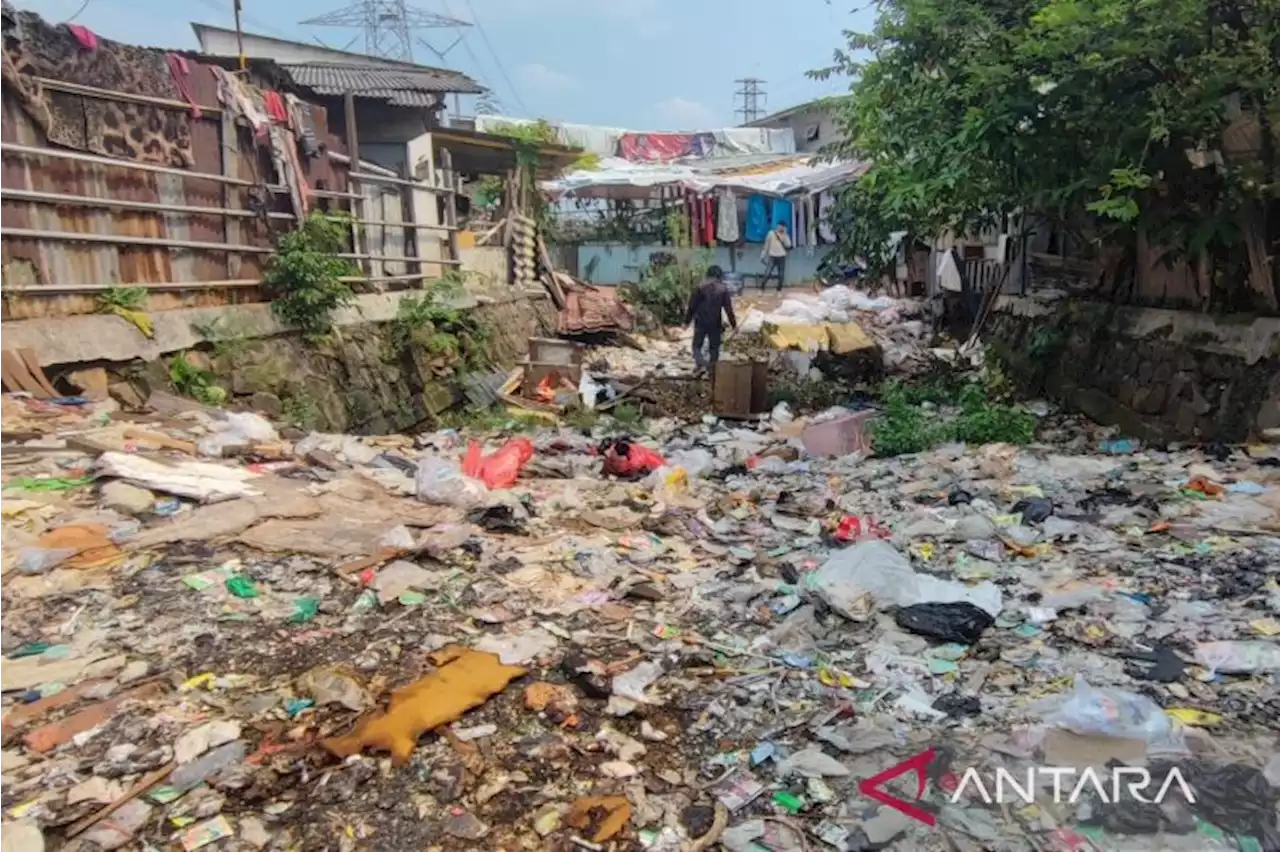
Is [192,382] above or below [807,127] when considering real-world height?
below

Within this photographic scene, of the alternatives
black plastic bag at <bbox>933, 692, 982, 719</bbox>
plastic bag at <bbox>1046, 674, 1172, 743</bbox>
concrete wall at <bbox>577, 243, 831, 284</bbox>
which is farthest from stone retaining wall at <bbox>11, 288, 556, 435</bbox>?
concrete wall at <bbox>577, 243, 831, 284</bbox>

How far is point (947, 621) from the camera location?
336 cm

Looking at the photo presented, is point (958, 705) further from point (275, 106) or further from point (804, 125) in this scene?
point (804, 125)

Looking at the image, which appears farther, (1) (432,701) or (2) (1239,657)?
(2) (1239,657)

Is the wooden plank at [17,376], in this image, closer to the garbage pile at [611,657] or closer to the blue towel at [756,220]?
the garbage pile at [611,657]

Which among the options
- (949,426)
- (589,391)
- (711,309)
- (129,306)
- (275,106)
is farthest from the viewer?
(711,309)

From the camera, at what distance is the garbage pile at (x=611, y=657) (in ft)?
7.66

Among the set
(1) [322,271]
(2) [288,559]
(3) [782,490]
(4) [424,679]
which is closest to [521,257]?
(1) [322,271]

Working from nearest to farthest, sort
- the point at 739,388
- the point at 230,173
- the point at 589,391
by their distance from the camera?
the point at 230,173 → the point at 739,388 → the point at 589,391

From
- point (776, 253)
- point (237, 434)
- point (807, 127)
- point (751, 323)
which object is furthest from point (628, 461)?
point (807, 127)

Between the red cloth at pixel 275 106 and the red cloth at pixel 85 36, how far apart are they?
1739 millimetres

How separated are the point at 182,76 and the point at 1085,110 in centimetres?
685

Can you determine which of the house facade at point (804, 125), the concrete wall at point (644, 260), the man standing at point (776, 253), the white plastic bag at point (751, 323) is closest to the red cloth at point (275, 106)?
the white plastic bag at point (751, 323)

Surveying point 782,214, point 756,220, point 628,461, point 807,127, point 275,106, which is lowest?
point 628,461
